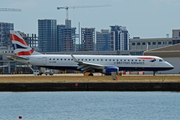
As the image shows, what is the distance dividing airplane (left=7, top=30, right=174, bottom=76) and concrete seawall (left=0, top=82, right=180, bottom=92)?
20234mm

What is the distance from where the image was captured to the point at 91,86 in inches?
1587

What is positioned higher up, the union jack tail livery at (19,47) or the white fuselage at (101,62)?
the union jack tail livery at (19,47)

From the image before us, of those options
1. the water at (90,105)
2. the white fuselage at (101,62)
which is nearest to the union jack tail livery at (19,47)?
the white fuselage at (101,62)

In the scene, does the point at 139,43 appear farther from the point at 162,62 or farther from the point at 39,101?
the point at 39,101

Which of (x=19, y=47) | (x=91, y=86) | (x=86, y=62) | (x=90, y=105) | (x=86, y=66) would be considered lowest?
(x=90, y=105)

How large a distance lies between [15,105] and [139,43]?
13824cm

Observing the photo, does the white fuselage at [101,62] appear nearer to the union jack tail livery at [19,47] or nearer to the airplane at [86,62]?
the airplane at [86,62]

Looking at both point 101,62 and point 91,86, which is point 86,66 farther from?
point 91,86

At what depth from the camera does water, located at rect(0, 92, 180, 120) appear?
96.1 feet

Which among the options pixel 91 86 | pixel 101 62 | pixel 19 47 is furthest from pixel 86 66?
pixel 91 86

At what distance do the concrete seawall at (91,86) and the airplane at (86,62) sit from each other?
20234mm

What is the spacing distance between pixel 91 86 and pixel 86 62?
900 inches

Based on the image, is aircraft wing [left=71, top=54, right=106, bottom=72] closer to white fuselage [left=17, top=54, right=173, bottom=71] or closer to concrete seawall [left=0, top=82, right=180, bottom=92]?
white fuselage [left=17, top=54, right=173, bottom=71]

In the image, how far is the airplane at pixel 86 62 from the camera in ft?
204
